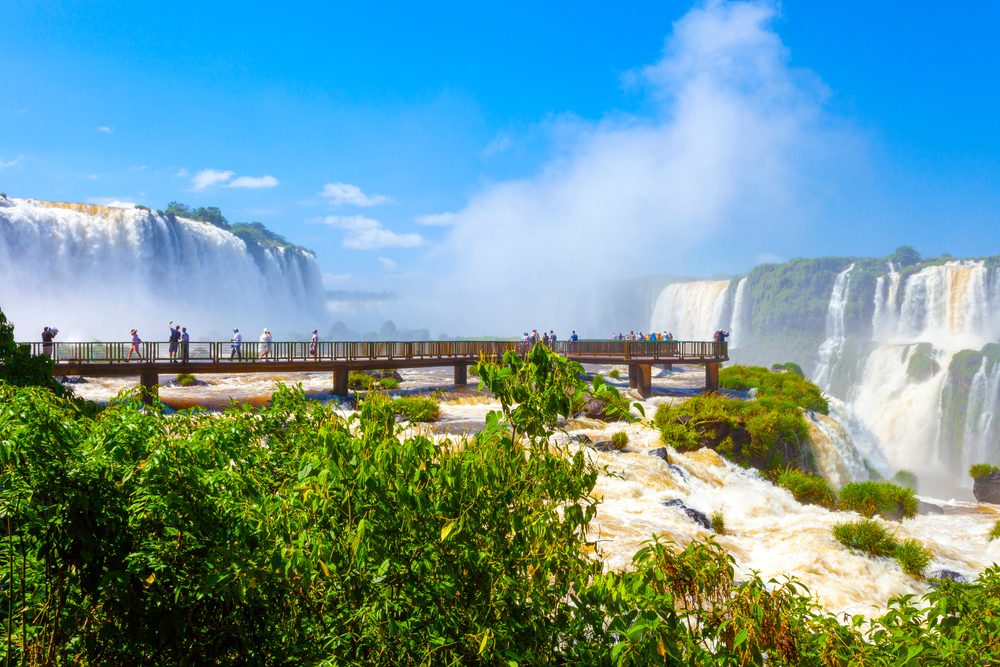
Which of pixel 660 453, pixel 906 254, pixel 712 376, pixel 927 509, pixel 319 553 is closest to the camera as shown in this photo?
pixel 319 553

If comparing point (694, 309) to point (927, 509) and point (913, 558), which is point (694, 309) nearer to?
point (927, 509)

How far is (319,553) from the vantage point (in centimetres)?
238

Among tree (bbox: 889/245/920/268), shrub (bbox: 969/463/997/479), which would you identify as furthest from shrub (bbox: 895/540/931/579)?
tree (bbox: 889/245/920/268)

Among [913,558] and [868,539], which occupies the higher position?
[868,539]

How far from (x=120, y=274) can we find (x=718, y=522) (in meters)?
58.8

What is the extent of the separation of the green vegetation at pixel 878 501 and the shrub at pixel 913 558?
10.8ft

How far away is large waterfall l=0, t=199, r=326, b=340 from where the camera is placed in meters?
46.2

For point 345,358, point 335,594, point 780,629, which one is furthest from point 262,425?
point 345,358

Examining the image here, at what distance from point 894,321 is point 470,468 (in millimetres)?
69525

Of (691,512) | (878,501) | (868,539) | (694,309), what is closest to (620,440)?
(691,512)

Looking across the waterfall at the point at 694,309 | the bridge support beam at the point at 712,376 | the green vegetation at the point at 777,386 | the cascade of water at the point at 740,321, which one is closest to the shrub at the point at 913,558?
the green vegetation at the point at 777,386

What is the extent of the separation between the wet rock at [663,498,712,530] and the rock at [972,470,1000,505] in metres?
15.1

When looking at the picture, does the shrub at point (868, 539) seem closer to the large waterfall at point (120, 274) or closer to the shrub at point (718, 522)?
the shrub at point (718, 522)

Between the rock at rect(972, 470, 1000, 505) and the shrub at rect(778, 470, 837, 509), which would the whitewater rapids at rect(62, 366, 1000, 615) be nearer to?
the shrub at rect(778, 470, 837, 509)
